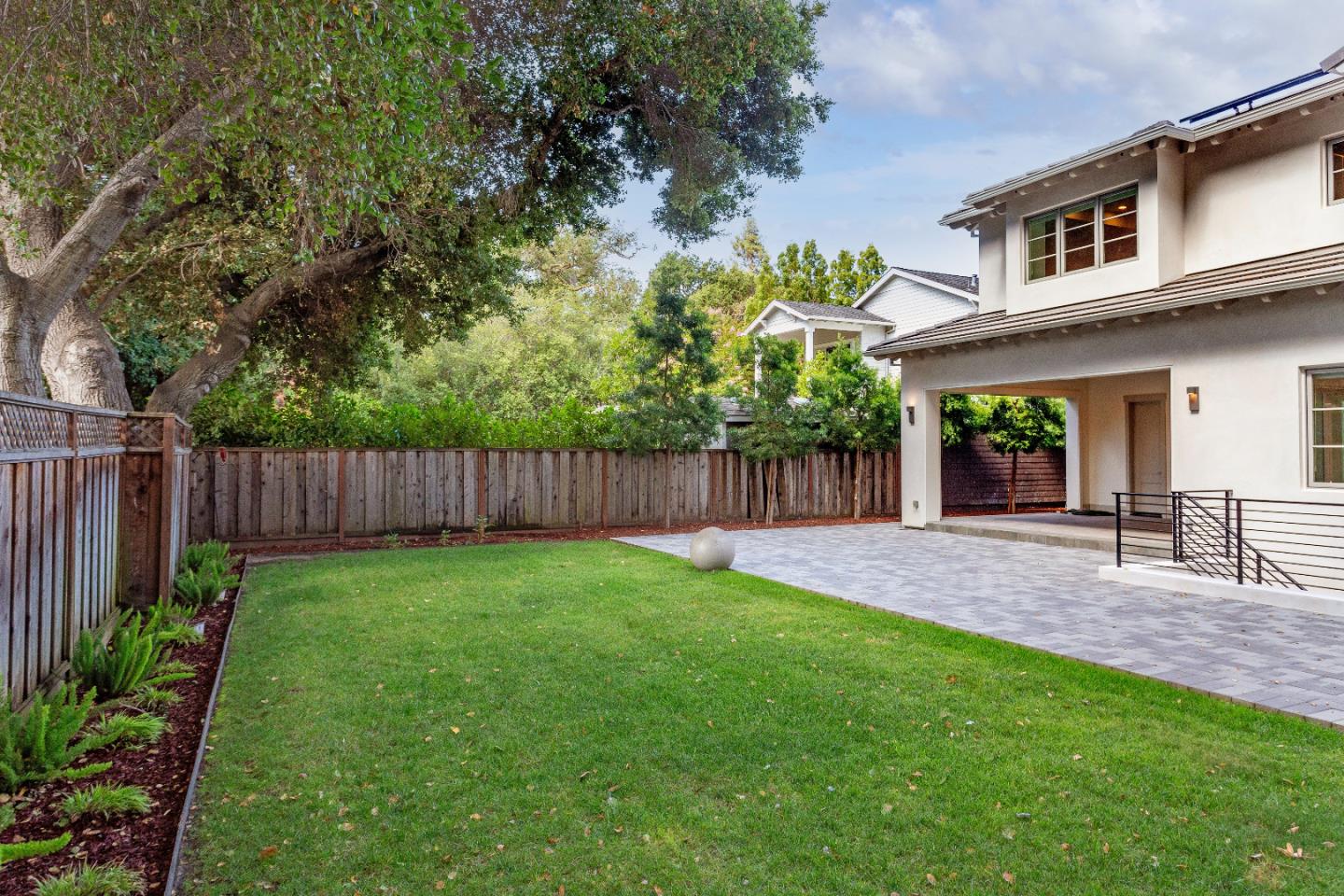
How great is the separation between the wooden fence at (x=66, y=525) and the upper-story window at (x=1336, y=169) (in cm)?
1248

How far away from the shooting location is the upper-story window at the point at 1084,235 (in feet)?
36.0

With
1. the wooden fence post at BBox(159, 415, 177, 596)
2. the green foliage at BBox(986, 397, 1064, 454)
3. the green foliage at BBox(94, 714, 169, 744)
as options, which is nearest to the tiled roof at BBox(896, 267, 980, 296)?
the green foliage at BBox(986, 397, 1064, 454)

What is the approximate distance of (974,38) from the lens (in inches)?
749

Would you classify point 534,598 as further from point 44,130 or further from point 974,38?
point 974,38

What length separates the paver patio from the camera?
5.00 metres

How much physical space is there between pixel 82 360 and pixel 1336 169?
14702 millimetres

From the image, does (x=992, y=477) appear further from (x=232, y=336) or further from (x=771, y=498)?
(x=232, y=336)

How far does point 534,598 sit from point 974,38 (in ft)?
60.1

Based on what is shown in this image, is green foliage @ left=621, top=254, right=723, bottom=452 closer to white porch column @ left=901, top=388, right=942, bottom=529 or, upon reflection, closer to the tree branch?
white porch column @ left=901, top=388, right=942, bottom=529

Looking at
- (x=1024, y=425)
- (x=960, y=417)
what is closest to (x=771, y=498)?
(x=960, y=417)

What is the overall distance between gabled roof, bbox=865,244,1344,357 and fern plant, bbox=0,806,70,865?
1072cm

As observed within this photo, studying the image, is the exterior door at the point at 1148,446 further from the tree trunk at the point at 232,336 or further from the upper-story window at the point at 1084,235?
the tree trunk at the point at 232,336

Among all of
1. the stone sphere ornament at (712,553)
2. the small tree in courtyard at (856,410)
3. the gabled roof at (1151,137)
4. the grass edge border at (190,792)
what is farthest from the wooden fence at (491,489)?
the grass edge border at (190,792)

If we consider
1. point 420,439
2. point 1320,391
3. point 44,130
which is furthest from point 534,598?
point 1320,391
